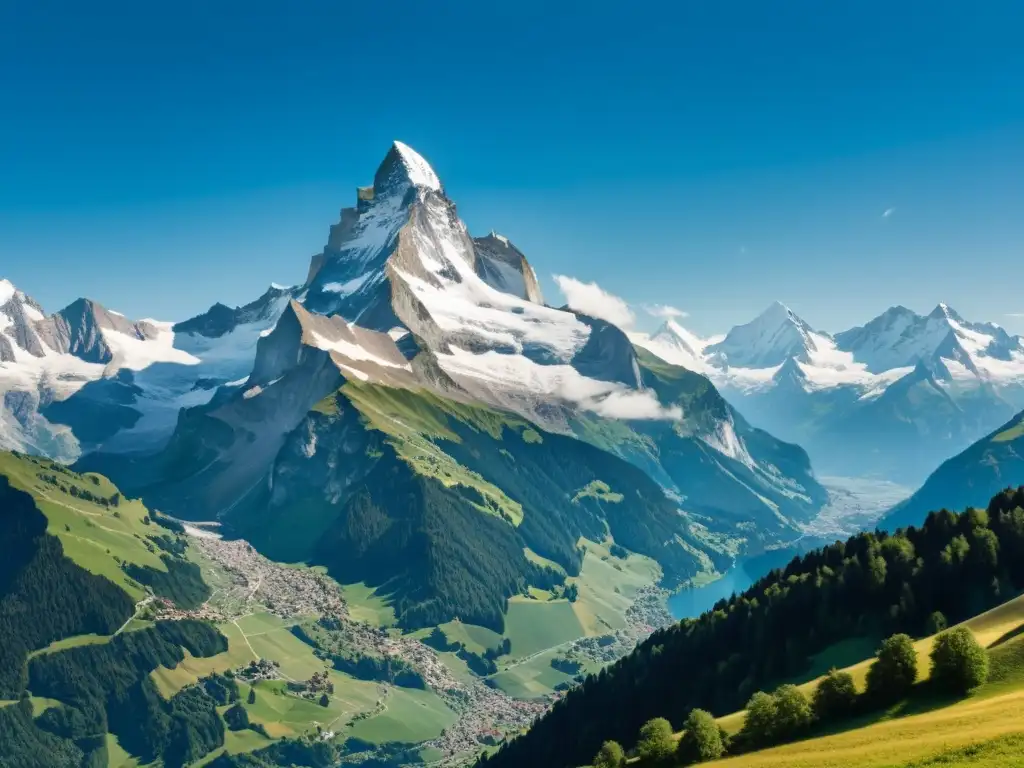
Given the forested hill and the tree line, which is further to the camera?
the forested hill

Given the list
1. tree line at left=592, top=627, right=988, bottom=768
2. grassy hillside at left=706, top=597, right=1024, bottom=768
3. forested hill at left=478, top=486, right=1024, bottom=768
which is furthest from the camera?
forested hill at left=478, top=486, right=1024, bottom=768

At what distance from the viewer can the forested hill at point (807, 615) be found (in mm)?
123938

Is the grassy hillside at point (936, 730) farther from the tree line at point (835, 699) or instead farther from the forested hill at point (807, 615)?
the forested hill at point (807, 615)

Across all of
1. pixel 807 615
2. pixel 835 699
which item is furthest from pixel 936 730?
pixel 807 615

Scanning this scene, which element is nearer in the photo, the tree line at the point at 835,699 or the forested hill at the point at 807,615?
A: the tree line at the point at 835,699

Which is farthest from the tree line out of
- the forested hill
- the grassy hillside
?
the forested hill

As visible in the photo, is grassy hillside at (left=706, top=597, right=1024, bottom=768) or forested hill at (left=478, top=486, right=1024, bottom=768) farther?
forested hill at (left=478, top=486, right=1024, bottom=768)

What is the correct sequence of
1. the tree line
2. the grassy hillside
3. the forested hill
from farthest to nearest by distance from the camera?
the forested hill
the tree line
the grassy hillside

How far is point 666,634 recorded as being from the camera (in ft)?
549

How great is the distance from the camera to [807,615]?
135375 mm

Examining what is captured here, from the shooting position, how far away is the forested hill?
4879 inches

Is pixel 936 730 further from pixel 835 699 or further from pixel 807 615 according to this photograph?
pixel 807 615

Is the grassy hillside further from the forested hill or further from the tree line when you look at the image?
the forested hill

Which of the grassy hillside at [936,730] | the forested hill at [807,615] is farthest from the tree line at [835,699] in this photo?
the forested hill at [807,615]
